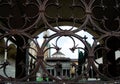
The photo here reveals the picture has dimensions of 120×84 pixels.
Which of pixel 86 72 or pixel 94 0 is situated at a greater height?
pixel 94 0

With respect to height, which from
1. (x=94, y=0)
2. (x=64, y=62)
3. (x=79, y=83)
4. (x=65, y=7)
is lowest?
(x=79, y=83)

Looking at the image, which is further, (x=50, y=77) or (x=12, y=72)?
(x=12, y=72)

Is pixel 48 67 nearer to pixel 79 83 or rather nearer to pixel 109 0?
pixel 79 83

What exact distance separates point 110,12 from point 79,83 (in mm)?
1026

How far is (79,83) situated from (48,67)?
231mm

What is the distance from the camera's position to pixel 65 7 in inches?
128

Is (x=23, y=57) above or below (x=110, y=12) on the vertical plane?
below

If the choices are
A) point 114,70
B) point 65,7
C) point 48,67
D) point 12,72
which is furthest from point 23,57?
point 48,67

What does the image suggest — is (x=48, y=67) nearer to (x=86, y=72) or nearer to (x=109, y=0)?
(x=86, y=72)

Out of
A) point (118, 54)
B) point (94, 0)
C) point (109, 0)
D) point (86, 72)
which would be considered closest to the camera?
point (86, 72)

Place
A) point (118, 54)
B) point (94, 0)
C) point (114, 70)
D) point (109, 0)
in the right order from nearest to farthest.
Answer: point (94, 0) < point (109, 0) < point (114, 70) < point (118, 54)

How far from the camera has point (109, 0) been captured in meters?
2.49

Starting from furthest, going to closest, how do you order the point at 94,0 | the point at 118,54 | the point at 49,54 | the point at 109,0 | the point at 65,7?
the point at 65,7, the point at 118,54, the point at 109,0, the point at 49,54, the point at 94,0

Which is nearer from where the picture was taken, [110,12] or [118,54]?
[110,12]
